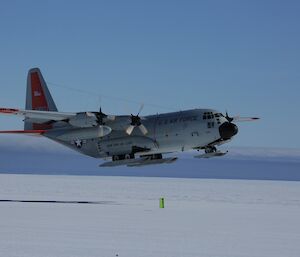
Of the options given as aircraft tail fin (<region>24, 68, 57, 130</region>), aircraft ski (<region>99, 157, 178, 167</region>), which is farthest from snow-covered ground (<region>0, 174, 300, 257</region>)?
aircraft tail fin (<region>24, 68, 57, 130</region>)

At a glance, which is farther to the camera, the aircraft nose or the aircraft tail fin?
the aircraft tail fin

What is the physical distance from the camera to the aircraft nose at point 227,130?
4928cm

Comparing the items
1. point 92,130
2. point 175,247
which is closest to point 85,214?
point 92,130

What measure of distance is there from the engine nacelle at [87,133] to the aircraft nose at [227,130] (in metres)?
10.1

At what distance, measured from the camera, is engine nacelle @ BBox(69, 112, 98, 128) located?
51156 mm

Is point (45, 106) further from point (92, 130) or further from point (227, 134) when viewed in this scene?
point (227, 134)

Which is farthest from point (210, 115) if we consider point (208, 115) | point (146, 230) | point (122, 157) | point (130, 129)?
point (146, 230)

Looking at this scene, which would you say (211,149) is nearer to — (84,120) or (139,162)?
(139,162)

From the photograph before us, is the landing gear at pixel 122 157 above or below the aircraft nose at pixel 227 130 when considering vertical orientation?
below

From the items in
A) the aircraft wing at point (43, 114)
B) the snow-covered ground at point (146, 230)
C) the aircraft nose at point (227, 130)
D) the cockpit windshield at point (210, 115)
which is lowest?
the snow-covered ground at point (146, 230)

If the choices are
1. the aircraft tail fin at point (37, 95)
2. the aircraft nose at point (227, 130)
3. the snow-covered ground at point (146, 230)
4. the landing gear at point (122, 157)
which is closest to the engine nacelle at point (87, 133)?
the landing gear at point (122, 157)

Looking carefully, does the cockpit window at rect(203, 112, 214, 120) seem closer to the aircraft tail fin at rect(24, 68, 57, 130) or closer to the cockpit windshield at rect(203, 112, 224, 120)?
the cockpit windshield at rect(203, 112, 224, 120)

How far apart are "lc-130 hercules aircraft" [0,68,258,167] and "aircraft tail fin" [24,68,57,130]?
4909mm

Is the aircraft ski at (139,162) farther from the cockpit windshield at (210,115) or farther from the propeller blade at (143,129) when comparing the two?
the cockpit windshield at (210,115)
